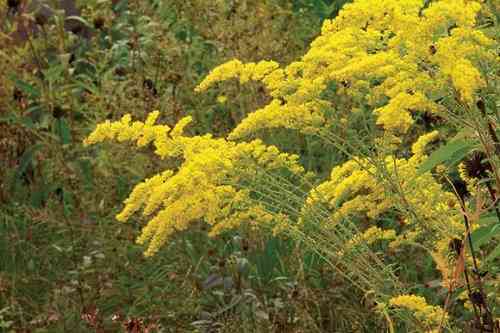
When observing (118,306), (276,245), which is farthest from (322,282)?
(118,306)

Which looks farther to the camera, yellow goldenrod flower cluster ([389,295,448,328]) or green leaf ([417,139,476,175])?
green leaf ([417,139,476,175])

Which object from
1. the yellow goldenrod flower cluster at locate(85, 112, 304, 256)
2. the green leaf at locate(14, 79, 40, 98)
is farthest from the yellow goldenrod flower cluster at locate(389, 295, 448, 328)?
the green leaf at locate(14, 79, 40, 98)

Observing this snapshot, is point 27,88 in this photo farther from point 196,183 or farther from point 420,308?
point 420,308

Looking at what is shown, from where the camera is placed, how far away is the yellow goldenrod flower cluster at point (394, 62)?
267 cm

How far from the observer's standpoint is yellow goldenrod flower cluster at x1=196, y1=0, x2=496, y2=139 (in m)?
2.67

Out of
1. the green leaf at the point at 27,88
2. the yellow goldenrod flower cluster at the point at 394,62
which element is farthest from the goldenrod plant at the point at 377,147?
the green leaf at the point at 27,88

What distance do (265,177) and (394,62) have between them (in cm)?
65

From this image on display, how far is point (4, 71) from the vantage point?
6414mm

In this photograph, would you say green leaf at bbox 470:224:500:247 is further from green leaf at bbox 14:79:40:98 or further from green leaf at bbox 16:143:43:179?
green leaf at bbox 14:79:40:98

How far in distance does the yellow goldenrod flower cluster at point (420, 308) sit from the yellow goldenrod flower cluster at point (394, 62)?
0.42 m

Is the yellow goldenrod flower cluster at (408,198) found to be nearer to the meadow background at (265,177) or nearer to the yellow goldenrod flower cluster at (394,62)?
the meadow background at (265,177)

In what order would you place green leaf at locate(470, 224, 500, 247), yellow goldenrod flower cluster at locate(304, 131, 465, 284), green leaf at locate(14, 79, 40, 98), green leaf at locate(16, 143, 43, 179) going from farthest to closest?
green leaf at locate(14, 79, 40, 98), green leaf at locate(16, 143, 43, 179), yellow goldenrod flower cluster at locate(304, 131, 465, 284), green leaf at locate(470, 224, 500, 247)

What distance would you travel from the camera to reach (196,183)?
3082 mm

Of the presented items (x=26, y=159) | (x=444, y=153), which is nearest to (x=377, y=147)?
(x=444, y=153)
